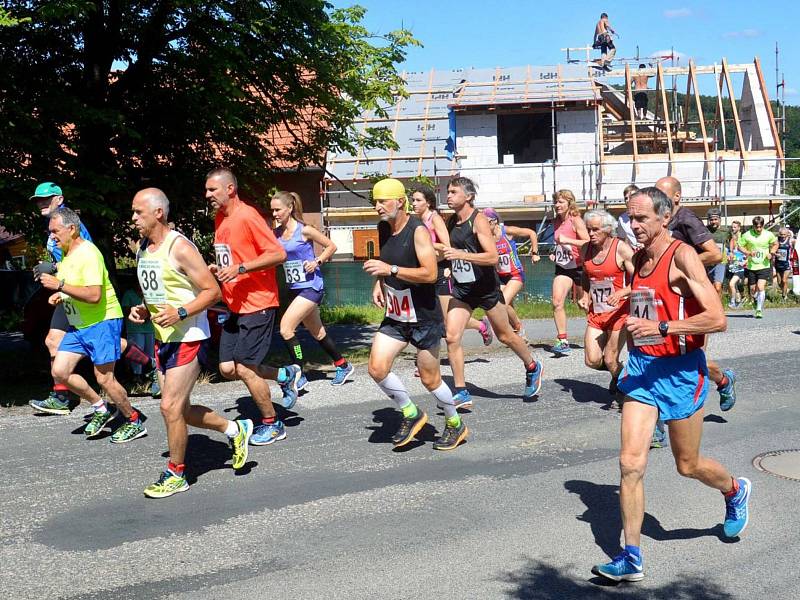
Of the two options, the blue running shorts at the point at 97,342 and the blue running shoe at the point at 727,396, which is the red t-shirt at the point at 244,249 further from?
the blue running shoe at the point at 727,396

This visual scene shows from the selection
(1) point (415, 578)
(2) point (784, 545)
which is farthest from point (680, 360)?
(1) point (415, 578)

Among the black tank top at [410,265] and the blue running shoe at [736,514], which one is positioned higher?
the black tank top at [410,265]

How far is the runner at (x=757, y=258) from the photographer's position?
16.4 metres

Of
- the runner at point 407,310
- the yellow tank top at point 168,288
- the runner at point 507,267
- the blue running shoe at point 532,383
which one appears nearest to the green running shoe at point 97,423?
the yellow tank top at point 168,288

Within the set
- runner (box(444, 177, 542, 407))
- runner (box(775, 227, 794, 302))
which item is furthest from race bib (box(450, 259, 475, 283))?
runner (box(775, 227, 794, 302))

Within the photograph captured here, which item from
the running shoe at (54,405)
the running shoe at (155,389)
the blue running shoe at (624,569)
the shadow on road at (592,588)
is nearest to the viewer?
the shadow on road at (592,588)

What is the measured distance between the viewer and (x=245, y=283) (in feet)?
24.3

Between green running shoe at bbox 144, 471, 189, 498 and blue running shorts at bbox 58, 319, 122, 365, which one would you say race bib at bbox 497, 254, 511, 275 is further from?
green running shoe at bbox 144, 471, 189, 498

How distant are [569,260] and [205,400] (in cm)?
485

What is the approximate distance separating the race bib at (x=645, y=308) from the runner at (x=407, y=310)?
220 cm

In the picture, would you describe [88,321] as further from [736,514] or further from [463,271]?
[736,514]

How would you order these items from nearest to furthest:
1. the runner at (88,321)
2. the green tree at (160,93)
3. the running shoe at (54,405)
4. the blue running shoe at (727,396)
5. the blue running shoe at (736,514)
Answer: the blue running shoe at (736,514)
the runner at (88,321)
the blue running shoe at (727,396)
the running shoe at (54,405)
the green tree at (160,93)

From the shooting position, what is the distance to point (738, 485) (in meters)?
5.27

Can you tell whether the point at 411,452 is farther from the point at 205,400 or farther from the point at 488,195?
the point at 488,195
